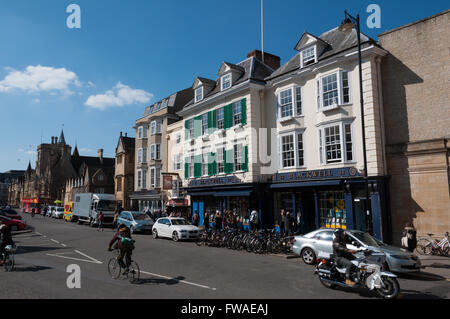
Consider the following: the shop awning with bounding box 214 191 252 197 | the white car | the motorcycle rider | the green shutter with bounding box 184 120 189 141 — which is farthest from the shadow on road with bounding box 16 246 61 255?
the green shutter with bounding box 184 120 189 141

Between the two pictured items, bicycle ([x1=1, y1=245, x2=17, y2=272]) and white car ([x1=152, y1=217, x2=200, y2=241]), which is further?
white car ([x1=152, y1=217, x2=200, y2=241])

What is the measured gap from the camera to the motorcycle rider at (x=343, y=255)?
27.0 ft

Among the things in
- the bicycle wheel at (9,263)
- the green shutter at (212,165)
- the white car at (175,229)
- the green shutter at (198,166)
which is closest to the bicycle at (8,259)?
the bicycle wheel at (9,263)

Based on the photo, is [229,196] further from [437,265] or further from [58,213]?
[58,213]

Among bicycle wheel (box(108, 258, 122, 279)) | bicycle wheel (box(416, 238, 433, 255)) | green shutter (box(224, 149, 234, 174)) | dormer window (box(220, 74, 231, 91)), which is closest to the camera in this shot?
bicycle wheel (box(108, 258, 122, 279))

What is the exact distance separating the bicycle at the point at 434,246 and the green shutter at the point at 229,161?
41.6ft

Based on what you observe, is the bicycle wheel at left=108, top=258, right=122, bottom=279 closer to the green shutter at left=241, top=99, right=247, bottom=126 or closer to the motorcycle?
the motorcycle

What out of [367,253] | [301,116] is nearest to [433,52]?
[301,116]

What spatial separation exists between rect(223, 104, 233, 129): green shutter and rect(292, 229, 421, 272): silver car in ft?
41.4

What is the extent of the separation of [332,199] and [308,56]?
9.00 metres

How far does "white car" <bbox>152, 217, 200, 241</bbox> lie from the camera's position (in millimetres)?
19406
